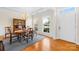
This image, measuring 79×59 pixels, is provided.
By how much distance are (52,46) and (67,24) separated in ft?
2.22

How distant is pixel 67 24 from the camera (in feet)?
7.50

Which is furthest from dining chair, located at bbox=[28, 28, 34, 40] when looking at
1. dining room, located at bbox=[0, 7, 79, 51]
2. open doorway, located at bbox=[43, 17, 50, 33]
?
open doorway, located at bbox=[43, 17, 50, 33]

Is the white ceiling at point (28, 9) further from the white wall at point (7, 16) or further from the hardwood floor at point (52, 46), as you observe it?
the hardwood floor at point (52, 46)

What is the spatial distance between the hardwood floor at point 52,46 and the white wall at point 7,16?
0.74 m

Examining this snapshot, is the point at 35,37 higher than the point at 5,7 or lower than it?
lower

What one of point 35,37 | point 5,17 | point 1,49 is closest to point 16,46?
point 1,49

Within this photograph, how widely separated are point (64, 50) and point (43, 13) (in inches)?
40.6

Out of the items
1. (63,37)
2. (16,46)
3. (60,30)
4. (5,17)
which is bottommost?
(16,46)

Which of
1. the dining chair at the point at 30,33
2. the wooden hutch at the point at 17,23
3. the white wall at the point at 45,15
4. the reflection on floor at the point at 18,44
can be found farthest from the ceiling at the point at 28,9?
the reflection on floor at the point at 18,44

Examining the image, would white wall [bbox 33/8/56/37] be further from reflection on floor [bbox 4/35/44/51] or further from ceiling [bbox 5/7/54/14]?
reflection on floor [bbox 4/35/44/51]

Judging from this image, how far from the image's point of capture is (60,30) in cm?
234
